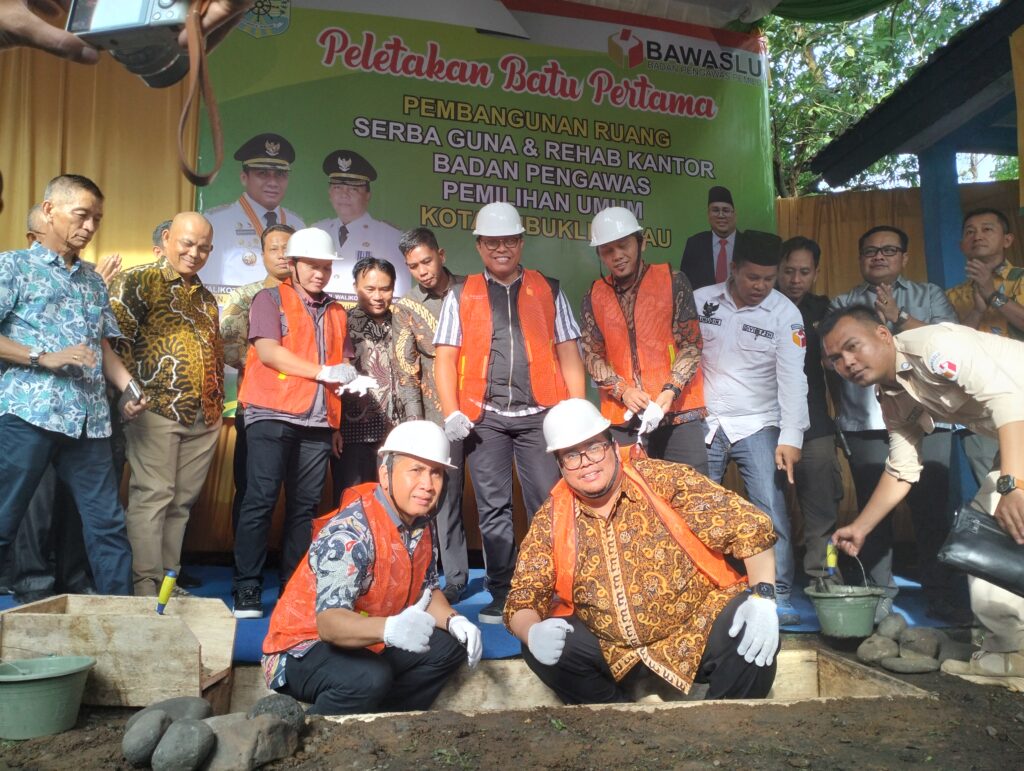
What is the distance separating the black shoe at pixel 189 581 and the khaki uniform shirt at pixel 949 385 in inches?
137

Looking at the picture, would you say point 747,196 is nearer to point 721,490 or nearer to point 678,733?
point 721,490

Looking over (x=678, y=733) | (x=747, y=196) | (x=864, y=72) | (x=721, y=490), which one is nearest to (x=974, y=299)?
(x=747, y=196)

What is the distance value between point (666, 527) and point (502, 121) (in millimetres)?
3605

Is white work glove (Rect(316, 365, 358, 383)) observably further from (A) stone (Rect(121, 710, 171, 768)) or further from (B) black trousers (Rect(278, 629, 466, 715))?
(A) stone (Rect(121, 710, 171, 768))

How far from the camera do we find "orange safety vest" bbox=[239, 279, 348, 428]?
163 inches

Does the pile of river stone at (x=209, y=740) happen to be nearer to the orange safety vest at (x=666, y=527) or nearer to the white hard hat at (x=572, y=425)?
the orange safety vest at (x=666, y=527)

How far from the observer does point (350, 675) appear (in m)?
2.94

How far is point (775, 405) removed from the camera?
476 cm

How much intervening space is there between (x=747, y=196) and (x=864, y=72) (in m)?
6.64

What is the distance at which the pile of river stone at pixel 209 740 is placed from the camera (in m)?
2.41

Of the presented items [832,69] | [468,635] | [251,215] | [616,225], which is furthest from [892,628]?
[832,69]

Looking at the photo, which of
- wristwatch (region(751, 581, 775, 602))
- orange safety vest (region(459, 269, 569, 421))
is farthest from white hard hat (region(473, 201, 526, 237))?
wristwatch (region(751, 581, 775, 602))

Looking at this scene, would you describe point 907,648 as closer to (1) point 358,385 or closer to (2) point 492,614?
(2) point 492,614

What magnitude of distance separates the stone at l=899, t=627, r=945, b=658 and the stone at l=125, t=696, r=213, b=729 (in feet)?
8.75
